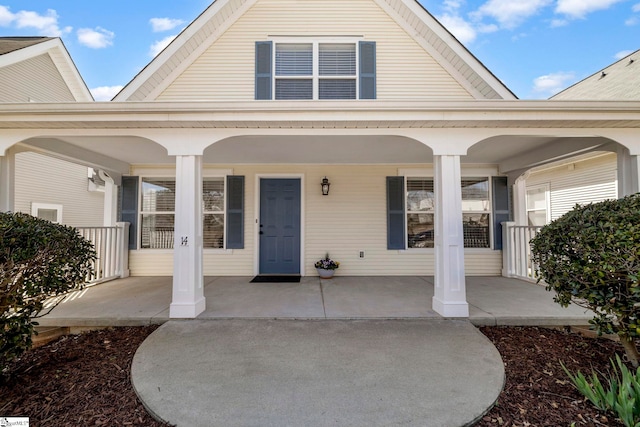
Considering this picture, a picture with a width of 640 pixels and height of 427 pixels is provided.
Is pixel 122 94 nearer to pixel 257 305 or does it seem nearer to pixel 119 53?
pixel 257 305

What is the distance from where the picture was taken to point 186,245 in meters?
3.47

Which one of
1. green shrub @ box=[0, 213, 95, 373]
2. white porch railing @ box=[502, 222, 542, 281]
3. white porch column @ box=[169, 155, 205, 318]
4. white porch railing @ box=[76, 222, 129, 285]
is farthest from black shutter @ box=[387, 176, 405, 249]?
white porch railing @ box=[76, 222, 129, 285]

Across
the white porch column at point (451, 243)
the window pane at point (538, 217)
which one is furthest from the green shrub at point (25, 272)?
the window pane at point (538, 217)

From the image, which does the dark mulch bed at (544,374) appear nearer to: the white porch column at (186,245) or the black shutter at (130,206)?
the white porch column at (186,245)

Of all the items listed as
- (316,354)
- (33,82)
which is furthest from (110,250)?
(33,82)

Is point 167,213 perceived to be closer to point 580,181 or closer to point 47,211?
point 47,211

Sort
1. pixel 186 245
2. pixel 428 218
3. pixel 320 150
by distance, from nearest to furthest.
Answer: pixel 186 245, pixel 320 150, pixel 428 218

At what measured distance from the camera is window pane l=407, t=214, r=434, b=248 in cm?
591

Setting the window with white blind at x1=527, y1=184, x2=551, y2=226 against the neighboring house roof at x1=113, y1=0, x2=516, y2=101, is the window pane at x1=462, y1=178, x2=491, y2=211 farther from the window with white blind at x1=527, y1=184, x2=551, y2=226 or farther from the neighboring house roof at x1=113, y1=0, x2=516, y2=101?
the window with white blind at x1=527, y1=184, x2=551, y2=226

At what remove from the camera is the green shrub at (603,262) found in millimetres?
2025

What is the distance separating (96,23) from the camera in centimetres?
768

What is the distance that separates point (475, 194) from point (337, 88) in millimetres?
3535

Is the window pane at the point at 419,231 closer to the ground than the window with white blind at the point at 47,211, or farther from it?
closer to the ground

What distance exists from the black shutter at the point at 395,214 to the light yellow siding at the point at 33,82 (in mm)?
8969
